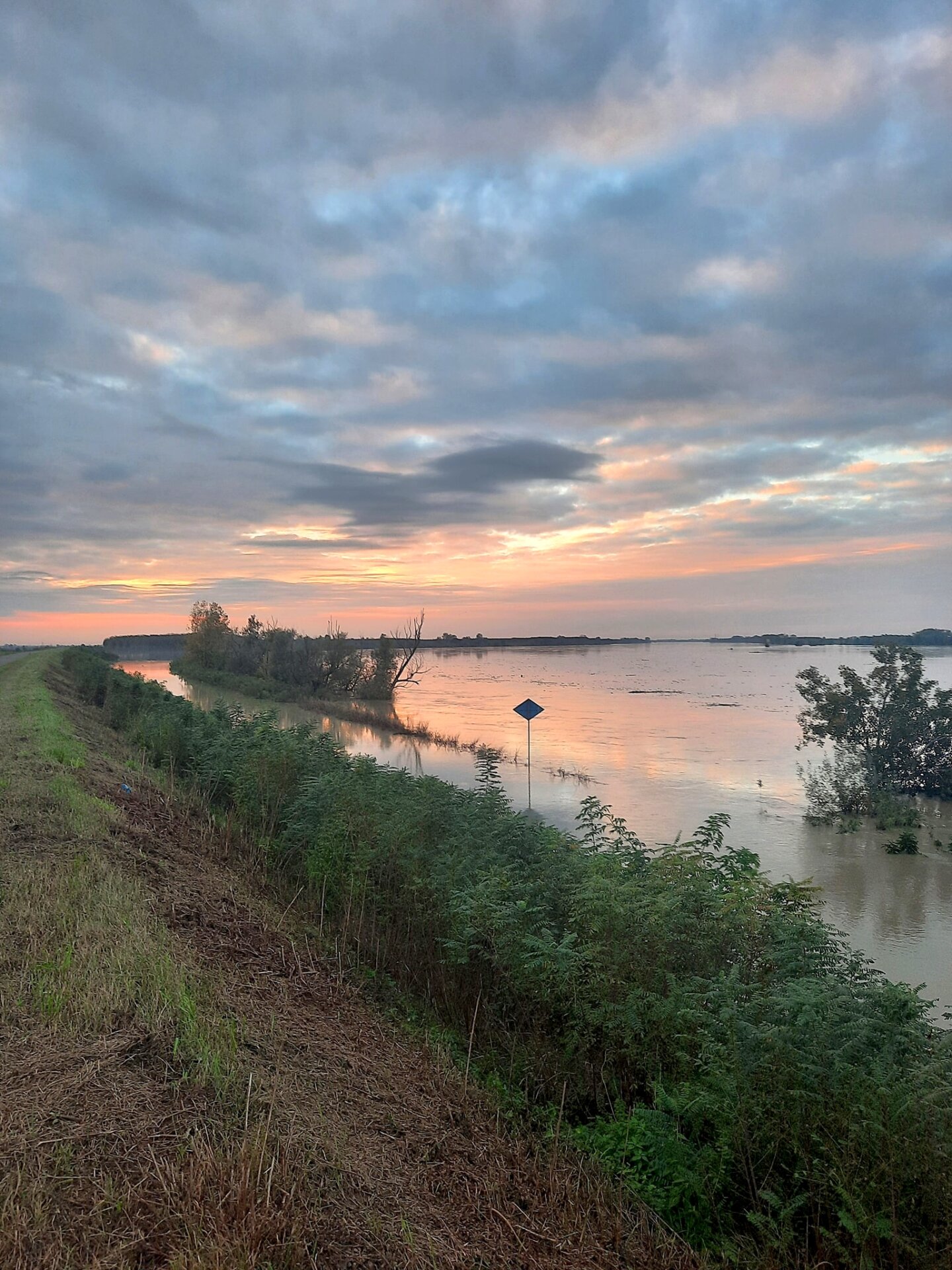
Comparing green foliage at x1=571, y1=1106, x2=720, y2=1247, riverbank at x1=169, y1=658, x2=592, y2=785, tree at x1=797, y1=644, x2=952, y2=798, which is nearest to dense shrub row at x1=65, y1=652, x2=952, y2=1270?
green foliage at x1=571, y1=1106, x2=720, y2=1247

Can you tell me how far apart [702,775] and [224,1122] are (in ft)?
76.2

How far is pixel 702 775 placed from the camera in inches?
994

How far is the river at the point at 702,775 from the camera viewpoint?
1316 centimetres

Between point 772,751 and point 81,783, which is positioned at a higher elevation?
point 81,783

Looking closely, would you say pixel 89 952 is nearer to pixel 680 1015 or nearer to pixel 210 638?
pixel 680 1015

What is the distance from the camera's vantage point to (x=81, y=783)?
11719 millimetres

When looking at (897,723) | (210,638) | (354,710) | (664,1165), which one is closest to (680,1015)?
(664,1165)

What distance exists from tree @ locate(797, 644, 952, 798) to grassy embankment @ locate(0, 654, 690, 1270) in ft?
66.0

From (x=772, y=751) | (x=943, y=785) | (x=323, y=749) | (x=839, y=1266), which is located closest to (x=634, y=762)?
(x=772, y=751)

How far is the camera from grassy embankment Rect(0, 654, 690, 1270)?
319 cm

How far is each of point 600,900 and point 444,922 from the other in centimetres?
251

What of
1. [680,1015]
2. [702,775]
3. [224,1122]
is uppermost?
[224,1122]

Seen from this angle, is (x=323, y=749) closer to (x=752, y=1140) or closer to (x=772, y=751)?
(x=752, y=1140)

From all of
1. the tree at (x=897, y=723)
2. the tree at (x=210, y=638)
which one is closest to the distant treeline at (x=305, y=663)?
the tree at (x=210, y=638)
